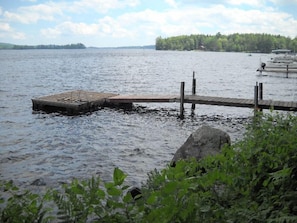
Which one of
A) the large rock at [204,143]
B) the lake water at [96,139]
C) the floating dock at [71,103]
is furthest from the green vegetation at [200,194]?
the floating dock at [71,103]

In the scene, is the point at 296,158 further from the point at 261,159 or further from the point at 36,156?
the point at 36,156

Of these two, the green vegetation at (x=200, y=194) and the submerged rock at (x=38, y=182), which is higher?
the green vegetation at (x=200, y=194)

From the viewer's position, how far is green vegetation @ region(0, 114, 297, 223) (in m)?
2.73

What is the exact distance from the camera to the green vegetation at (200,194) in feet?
8.95

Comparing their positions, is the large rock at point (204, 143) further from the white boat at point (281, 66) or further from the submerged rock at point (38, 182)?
the white boat at point (281, 66)

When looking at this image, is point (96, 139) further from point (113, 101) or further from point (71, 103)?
point (113, 101)

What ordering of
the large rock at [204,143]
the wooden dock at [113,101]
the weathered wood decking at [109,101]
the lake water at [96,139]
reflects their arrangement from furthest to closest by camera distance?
the weathered wood decking at [109,101] < the wooden dock at [113,101] < the lake water at [96,139] < the large rock at [204,143]

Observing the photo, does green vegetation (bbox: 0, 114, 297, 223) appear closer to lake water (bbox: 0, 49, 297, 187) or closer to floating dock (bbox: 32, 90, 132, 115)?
lake water (bbox: 0, 49, 297, 187)

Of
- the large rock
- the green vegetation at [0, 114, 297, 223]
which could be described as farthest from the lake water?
the green vegetation at [0, 114, 297, 223]

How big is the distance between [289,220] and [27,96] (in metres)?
31.6

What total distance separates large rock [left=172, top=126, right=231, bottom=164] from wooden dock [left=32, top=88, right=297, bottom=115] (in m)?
9.80

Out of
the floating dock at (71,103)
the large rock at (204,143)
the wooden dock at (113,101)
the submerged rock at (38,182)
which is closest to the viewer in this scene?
the large rock at (204,143)

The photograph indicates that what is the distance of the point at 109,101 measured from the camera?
24.1 meters

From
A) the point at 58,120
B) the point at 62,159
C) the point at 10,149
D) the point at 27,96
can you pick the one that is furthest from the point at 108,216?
the point at 27,96
